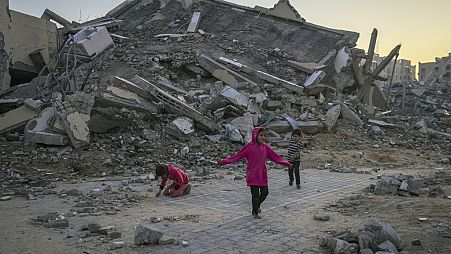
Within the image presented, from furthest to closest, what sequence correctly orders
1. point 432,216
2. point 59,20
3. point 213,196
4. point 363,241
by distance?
point 59,20
point 213,196
point 432,216
point 363,241

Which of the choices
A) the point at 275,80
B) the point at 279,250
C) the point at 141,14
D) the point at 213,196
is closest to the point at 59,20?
the point at 141,14

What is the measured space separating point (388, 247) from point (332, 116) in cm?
1208

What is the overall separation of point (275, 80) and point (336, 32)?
602cm

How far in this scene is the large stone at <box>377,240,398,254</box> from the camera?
4.11 m

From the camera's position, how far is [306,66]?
19.5 meters

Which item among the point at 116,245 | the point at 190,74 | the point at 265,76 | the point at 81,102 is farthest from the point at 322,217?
the point at 190,74

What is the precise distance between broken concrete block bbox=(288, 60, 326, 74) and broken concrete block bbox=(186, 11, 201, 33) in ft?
18.1

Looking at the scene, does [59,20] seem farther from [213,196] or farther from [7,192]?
[213,196]

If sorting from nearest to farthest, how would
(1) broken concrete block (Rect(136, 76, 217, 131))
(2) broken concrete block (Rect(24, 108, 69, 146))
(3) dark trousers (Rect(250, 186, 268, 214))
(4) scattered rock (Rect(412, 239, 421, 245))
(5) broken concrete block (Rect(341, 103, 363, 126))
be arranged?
(4) scattered rock (Rect(412, 239, 421, 245)) → (3) dark trousers (Rect(250, 186, 268, 214)) → (2) broken concrete block (Rect(24, 108, 69, 146)) → (1) broken concrete block (Rect(136, 76, 217, 131)) → (5) broken concrete block (Rect(341, 103, 363, 126))

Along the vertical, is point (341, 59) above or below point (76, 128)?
above

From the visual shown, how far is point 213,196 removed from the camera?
24.4 feet

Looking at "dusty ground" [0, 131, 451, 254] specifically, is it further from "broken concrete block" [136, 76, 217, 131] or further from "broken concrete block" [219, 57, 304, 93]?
"broken concrete block" [219, 57, 304, 93]

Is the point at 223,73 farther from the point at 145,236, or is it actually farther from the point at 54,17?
the point at 145,236

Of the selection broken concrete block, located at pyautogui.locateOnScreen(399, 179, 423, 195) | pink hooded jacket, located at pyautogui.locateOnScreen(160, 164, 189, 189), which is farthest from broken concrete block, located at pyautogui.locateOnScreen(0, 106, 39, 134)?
broken concrete block, located at pyautogui.locateOnScreen(399, 179, 423, 195)
